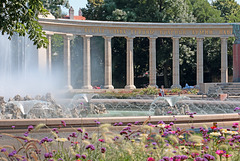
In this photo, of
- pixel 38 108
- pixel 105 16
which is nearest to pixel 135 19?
pixel 105 16

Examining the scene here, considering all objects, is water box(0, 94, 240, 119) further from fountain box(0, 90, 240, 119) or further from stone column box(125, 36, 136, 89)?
stone column box(125, 36, 136, 89)

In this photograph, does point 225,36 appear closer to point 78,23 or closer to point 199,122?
point 78,23

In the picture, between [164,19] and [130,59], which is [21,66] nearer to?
[130,59]

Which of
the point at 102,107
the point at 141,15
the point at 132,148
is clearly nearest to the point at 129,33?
the point at 141,15

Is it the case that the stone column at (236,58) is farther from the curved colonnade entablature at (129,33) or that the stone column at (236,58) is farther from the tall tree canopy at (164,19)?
the tall tree canopy at (164,19)

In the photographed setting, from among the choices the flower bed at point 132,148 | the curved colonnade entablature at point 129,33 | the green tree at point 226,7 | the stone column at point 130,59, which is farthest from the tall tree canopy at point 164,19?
the flower bed at point 132,148

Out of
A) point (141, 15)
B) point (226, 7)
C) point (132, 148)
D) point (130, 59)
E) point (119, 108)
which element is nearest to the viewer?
point (132, 148)

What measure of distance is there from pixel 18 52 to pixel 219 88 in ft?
124

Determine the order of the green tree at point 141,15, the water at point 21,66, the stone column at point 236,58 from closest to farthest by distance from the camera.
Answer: the stone column at point 236,58 < the water at point 21,66 < the green tree at point 141,15

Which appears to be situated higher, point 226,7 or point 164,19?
point 226,7

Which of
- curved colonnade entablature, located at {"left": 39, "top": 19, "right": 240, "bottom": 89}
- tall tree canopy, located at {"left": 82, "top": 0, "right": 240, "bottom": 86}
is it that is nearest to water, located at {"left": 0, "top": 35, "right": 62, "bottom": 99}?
curved colonnade entablature, located at {"left": 39, "top": 19, "right": 240, "bottom": 89}

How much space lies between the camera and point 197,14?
97812 millimetres

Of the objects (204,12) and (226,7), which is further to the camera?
(226,7)

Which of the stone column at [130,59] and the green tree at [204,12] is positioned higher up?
the green tree at [204,12]
